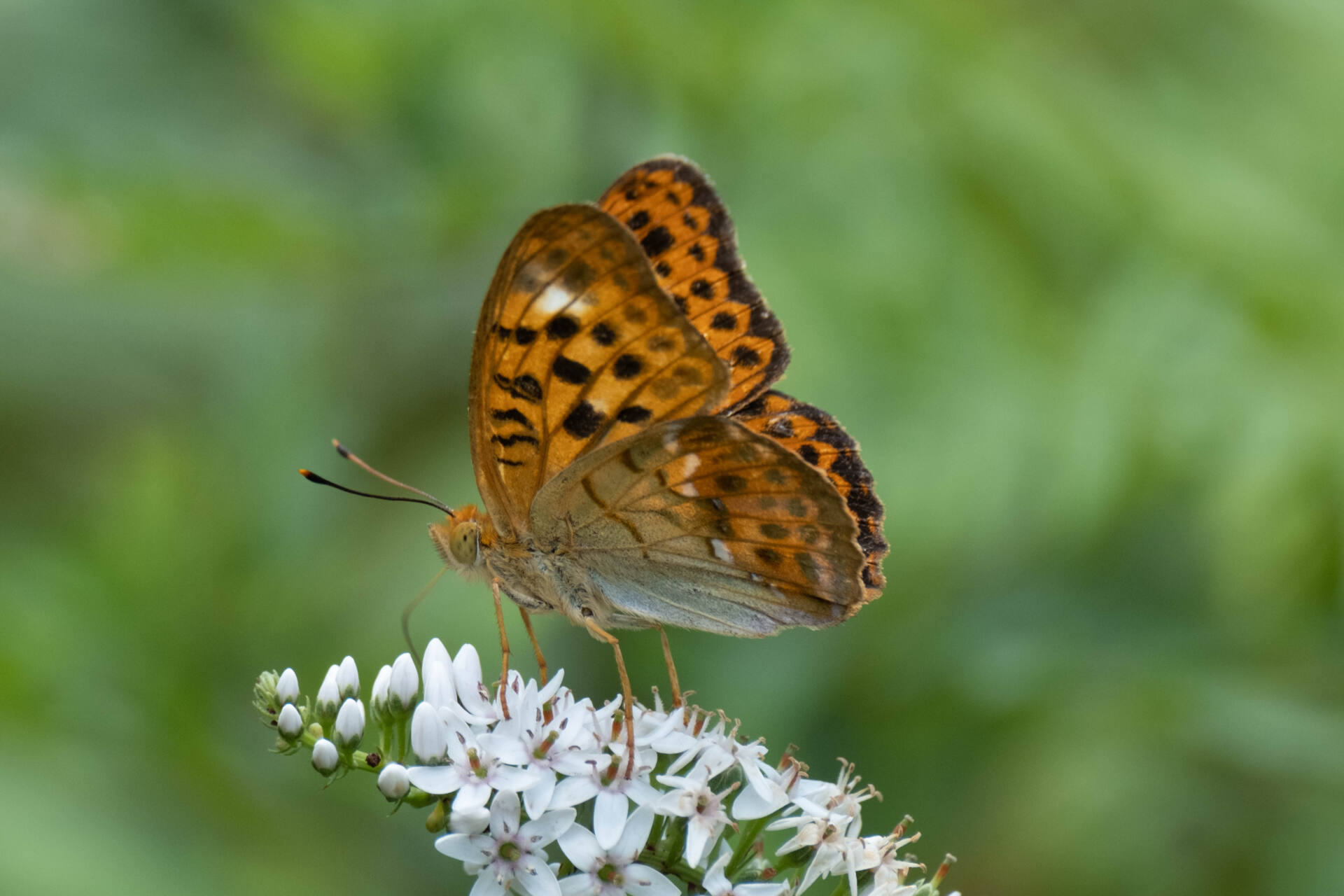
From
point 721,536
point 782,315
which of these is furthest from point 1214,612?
point 721,536

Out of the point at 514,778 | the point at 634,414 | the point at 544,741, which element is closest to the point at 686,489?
the point at 634,414

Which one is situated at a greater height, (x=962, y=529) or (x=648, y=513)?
(x=962, y=529)

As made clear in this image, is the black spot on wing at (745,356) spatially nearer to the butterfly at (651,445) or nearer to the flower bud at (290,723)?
the butterfly at (651,445)

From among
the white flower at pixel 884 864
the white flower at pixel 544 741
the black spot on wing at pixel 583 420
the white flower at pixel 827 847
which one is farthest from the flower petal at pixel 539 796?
the black spot on wing at pixel 583 420

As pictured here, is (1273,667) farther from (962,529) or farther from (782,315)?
(782,315)

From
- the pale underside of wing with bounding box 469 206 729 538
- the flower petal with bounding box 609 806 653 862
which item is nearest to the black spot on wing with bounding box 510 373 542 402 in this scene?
the pale underside of wing with bounding box 469 206 729 538

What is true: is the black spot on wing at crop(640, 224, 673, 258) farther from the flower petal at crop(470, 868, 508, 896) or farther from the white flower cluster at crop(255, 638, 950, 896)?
the flower petal at crop(470, 868, 508, 896)

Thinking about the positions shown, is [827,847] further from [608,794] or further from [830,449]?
[830,449]
